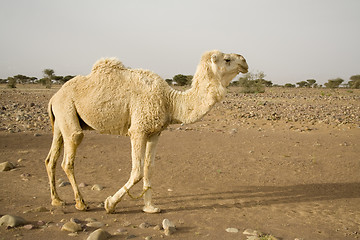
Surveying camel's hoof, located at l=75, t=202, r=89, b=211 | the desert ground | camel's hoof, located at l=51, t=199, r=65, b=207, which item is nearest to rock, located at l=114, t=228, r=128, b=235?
the desert ground

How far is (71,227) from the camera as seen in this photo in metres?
4.79

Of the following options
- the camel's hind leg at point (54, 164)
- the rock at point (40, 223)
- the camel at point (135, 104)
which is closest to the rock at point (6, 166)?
the camel's hind leg at point (54, 164)

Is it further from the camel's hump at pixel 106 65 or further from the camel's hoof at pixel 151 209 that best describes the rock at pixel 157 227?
the camel's hump at pixel 106 65

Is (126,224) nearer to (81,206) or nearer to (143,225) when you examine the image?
(143,225)

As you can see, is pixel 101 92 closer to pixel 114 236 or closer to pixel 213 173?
pixel 114 236

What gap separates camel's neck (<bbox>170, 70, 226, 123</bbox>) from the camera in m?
5.53

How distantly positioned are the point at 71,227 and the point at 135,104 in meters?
2.23

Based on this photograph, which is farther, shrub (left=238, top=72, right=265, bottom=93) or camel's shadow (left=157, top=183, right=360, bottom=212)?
shrub (left=238, top=72, right=265, bottom=93)

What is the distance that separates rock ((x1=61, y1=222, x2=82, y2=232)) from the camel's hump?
2.73 metres

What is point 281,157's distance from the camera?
9977 mm

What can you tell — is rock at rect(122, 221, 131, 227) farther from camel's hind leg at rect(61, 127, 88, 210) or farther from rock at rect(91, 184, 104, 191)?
rock at rect(91, 184, 104, 191)

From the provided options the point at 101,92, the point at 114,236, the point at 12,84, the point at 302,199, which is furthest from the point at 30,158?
the point at 12,84

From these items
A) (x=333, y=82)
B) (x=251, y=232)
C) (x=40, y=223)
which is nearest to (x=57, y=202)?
(x=40, y=223)

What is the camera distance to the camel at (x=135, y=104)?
18.2 feet
